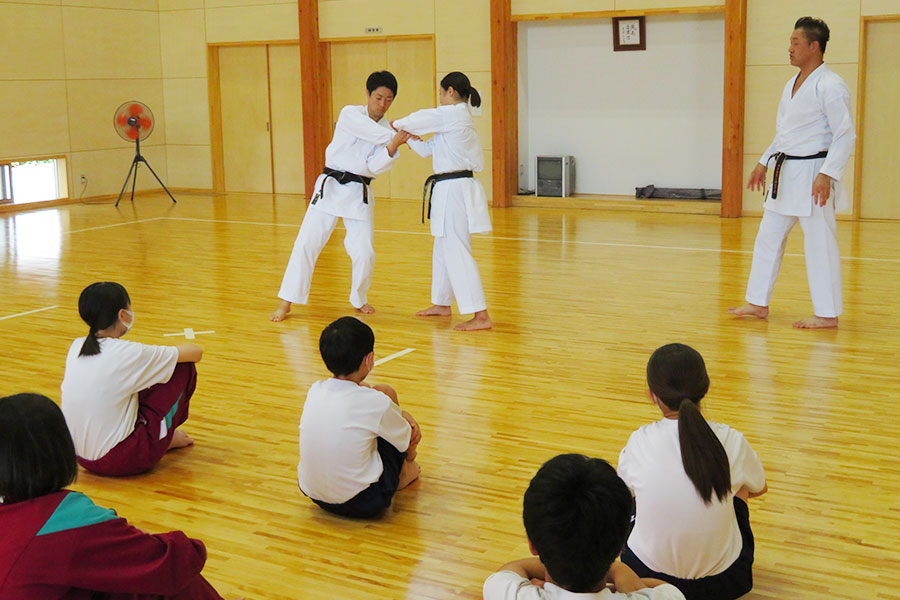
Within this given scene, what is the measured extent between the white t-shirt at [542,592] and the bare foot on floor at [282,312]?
3.90 metres

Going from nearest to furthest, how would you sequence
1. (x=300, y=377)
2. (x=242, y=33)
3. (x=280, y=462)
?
1. (x=280, y=462)
2. (x=300, y=377)
3. (x=242, y=33)

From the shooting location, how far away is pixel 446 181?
521cm

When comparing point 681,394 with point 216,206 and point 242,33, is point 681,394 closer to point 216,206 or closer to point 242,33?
point 216,206

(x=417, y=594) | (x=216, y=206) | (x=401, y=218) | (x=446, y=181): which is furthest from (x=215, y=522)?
(x=216, y=206)

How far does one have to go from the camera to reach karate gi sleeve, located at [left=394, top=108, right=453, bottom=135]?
504cm

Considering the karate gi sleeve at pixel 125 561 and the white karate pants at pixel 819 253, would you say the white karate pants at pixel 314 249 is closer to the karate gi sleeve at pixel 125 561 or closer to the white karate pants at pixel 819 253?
the white karate pants at pixel 819 253

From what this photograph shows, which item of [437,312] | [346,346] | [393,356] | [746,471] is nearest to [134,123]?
[437,312]

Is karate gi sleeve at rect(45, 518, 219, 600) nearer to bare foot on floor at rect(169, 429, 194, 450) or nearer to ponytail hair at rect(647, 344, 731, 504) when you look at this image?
Result: ponytail hair at rect(647, 344, 731, 504)

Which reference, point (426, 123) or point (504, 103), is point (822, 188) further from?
point (504, 103)

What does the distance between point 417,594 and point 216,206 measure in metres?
9.07

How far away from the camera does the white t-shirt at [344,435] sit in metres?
2.76

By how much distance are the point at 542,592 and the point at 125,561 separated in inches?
29.1

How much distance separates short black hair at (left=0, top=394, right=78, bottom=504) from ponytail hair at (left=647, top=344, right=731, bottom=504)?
3.97ft

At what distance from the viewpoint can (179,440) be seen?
347 cm
